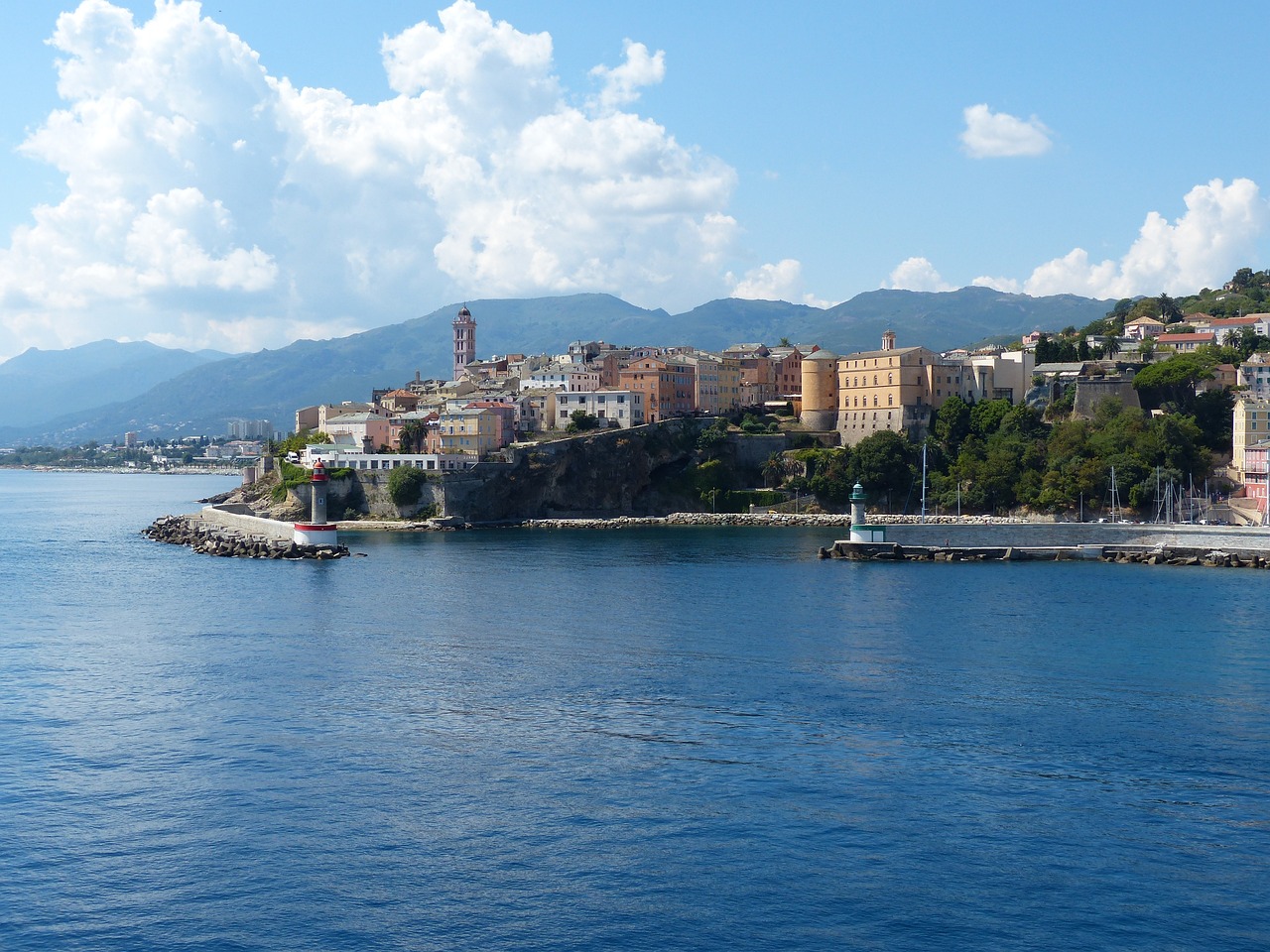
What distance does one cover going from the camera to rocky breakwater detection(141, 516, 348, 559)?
5144cm

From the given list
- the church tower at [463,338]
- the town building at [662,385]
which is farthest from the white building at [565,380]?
the church tower at [463,338]

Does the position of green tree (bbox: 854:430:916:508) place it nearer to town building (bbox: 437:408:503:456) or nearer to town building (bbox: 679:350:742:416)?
town building (bbox: 679:350:742:416)

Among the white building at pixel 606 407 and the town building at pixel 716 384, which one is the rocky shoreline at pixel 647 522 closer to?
the white building at pixel 606 407

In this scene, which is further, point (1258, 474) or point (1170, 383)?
point (1170, 383)

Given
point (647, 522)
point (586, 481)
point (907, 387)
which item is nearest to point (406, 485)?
point (586, 481)

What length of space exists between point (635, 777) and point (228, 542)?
41.2 metres

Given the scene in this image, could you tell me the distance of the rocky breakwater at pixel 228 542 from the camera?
51.4 metres

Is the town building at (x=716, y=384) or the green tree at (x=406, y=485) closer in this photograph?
the green tree at (x=406, y=485)

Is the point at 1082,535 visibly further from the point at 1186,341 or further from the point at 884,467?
the point at 1186,341

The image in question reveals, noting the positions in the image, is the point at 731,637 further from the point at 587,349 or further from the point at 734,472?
the point at 587,349

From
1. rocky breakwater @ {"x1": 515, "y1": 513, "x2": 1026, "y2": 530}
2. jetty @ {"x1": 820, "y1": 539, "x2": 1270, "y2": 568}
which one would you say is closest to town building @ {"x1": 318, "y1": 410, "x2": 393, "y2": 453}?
rocky breakwater @ {"x1": 515, "y1": 513, "x2": 1026, "y2": 530}

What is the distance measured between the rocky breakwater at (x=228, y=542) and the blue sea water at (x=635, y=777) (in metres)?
17.2

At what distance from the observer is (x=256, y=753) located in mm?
18578

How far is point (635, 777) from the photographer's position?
57.2ft
